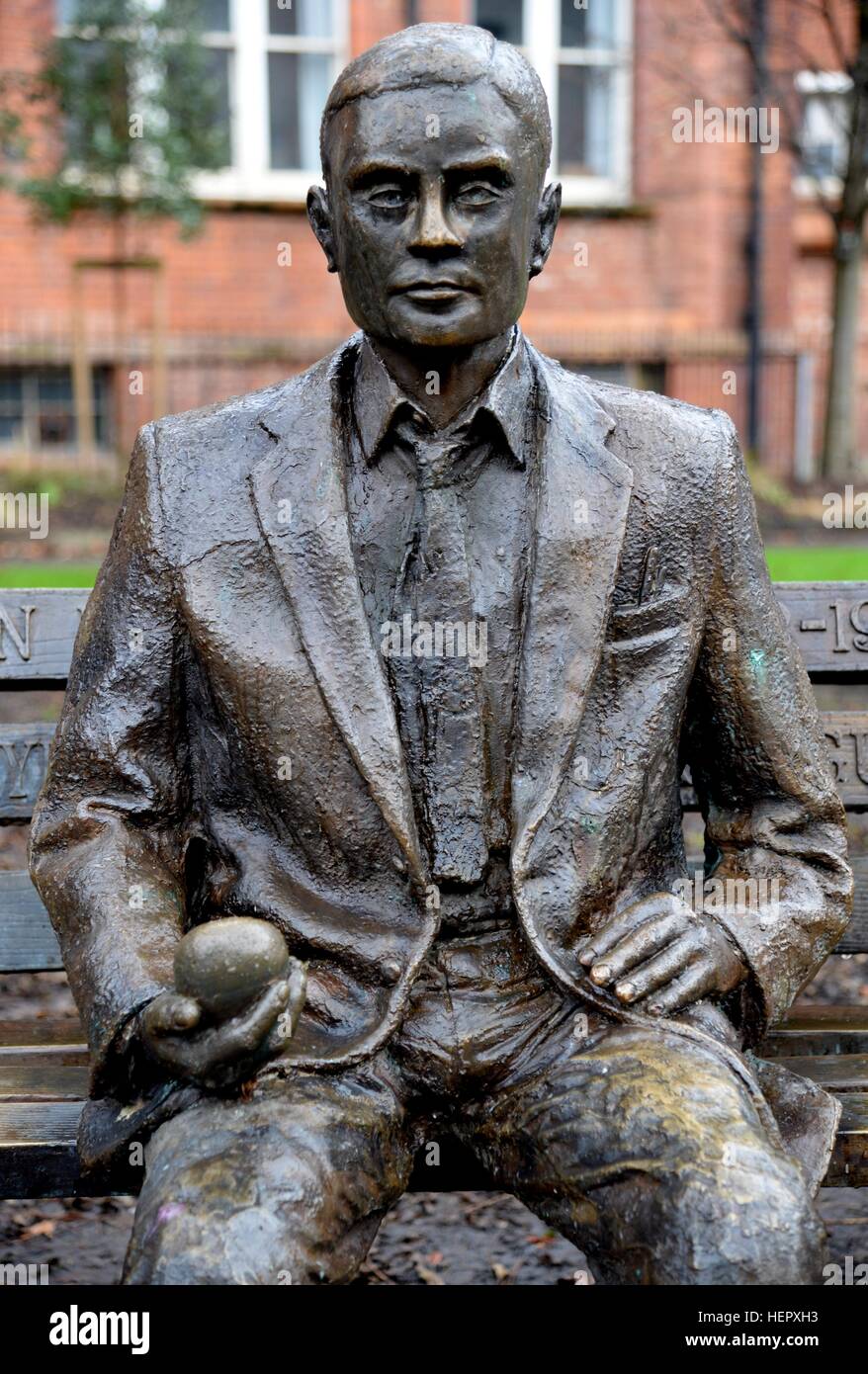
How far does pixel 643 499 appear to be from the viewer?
3090 mm

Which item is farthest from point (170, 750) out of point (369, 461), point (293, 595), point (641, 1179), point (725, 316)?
point (725, 316)

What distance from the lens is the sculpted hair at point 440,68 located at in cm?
280

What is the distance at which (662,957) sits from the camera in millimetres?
2928

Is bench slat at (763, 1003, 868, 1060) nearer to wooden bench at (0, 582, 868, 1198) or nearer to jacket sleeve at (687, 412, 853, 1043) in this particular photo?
wooden bench at (0, 582, 868, 1198)

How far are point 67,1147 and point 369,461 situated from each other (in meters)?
1.40

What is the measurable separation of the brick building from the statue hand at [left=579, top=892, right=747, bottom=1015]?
10.9 meters

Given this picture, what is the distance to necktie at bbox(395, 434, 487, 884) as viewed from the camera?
299 cm

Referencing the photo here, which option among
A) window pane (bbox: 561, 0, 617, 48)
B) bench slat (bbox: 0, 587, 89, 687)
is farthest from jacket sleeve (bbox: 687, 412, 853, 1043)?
window pane (bbox: 561, 0, 617, 48)

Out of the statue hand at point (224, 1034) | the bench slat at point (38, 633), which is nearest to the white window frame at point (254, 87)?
the bench slat at point (38, 633)

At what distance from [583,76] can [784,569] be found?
809 centimetres

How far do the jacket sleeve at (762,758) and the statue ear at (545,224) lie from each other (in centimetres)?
46
